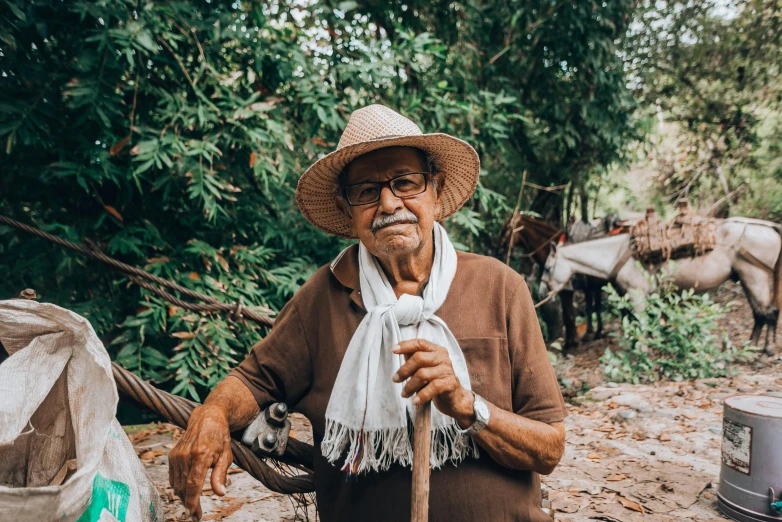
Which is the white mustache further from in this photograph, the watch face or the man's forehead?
the watch face

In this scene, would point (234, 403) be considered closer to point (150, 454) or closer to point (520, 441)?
point (520, 441)

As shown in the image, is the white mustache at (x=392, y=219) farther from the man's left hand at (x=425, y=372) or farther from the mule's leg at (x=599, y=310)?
the mule's leg at (x=599, y=310)

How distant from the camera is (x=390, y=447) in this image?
1.60 m

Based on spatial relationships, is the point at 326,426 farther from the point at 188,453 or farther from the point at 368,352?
the point at 188,453

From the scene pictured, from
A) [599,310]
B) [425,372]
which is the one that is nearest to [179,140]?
[425,372]

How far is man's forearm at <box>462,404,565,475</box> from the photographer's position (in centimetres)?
150

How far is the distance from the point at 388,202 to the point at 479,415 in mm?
779

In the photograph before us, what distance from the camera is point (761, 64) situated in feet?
28.8

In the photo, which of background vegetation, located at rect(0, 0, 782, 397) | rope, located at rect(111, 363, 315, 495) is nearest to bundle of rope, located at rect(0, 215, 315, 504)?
rope, located at rect(111, 363, 315, 495)

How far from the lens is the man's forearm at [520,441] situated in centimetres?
150

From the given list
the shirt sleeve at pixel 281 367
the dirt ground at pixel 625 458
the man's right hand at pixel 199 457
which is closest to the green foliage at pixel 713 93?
the dirt ground at pixel 625 458

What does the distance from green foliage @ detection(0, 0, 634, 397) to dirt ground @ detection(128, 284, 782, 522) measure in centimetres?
82

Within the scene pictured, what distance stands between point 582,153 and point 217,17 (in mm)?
6562

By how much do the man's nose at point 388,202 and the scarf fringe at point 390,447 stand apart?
29.1 inches
